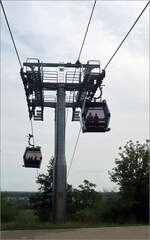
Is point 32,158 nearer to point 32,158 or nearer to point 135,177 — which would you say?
point 32,158

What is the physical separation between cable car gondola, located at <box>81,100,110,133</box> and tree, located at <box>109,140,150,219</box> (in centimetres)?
1772

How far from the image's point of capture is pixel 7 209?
3859cm

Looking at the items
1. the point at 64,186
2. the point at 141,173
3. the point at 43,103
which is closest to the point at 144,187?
the point at 141,173

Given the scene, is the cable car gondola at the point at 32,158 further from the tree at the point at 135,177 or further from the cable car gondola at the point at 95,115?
the cable car gondola at the point at 95,115

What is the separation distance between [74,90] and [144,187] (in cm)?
824

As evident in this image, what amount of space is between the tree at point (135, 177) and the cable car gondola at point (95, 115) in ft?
58.1

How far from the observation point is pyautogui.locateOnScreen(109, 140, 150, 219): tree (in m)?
30.9

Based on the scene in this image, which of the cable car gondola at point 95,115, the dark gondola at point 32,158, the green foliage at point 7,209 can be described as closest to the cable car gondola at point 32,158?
the dark gondola at point 32,158

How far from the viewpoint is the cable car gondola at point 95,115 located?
13.4 m

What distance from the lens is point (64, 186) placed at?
2708 cm

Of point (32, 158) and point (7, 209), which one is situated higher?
point (32, 158)

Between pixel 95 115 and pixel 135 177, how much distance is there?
1834cm

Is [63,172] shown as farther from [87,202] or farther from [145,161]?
[87,202]

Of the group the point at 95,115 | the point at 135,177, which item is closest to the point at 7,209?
the point at 135,177
